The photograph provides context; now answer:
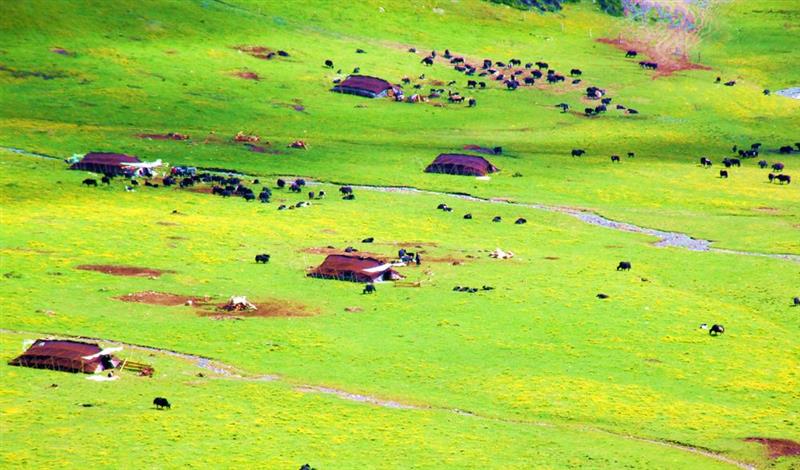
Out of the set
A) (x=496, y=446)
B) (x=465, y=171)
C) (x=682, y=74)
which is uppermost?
(x=682, y=74)

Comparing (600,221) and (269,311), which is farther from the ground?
(600,221)

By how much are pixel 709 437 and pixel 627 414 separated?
11.0 ft

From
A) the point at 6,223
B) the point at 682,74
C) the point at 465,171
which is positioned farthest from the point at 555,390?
the point at 682,74

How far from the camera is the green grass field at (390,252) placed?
176ft

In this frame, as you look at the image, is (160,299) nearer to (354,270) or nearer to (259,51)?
(354,270)

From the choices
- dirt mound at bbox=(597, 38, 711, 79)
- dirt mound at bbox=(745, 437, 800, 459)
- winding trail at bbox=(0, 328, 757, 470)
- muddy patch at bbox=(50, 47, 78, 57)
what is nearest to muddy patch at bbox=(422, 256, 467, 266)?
winding trail at bbox=(0, 328, 757, 470)

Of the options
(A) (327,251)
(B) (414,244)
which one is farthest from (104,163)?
(B) (414,244)

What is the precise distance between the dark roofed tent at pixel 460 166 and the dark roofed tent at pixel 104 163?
2074cm

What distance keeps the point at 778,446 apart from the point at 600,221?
41833 mm

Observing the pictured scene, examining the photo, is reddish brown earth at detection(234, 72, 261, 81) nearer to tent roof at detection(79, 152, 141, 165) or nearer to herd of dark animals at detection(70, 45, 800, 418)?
herd of dark animals at detection(70, 45, 800, 418)

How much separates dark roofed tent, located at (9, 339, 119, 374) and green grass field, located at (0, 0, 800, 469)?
2.31ft

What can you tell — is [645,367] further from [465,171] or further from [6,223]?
[465,171]

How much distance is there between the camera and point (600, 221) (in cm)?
9519

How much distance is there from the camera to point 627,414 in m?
57.0
